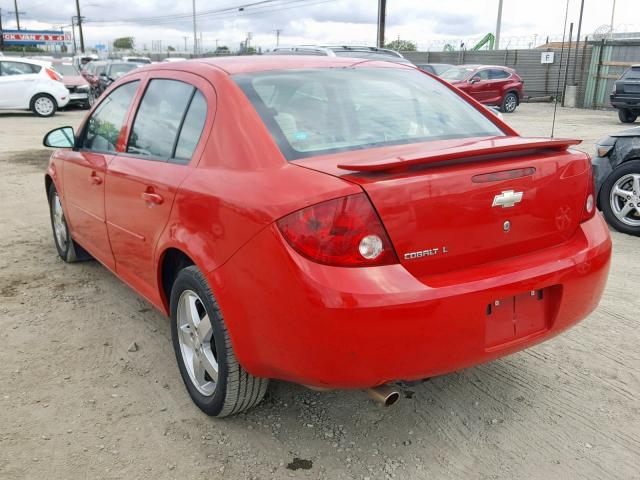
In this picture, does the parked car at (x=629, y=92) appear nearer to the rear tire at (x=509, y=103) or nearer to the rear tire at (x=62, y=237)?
the rear tire at (x=509, y=103)

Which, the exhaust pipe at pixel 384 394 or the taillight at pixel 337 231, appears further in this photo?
the exhaust pipe at pixel 384 394

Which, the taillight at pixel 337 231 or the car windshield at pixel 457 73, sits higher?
the taillight at pixel 337 231

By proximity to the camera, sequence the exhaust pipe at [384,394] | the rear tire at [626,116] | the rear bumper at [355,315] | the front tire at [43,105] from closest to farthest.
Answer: the rear bumper at [355,315]
the exhaust pipe at [384,394]
the rear tire at [626,116]
the front tire at [43,105]

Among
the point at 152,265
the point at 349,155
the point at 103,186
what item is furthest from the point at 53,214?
the point at 349,155

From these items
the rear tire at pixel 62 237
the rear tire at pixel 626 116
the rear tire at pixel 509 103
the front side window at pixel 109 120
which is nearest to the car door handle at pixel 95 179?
the front side window at pixel 109 120

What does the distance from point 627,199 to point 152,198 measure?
4822 millimetres

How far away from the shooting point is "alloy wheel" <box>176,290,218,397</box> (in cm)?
275

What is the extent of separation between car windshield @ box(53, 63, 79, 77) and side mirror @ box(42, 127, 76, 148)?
1877 cm

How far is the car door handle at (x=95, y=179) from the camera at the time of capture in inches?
144

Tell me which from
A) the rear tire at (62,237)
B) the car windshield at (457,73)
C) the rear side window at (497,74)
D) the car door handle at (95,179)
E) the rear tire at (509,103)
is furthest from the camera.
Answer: the rear tire at (509,103)

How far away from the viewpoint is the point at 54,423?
2.79m

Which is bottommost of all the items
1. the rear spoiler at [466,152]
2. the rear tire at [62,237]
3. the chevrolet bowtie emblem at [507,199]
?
the rear tire at [62,237]

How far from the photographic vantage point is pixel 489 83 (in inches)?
822

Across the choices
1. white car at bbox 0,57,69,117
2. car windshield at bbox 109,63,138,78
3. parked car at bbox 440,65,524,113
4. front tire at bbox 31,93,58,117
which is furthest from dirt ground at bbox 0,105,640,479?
car windshield at bbox 109,63,138,78
